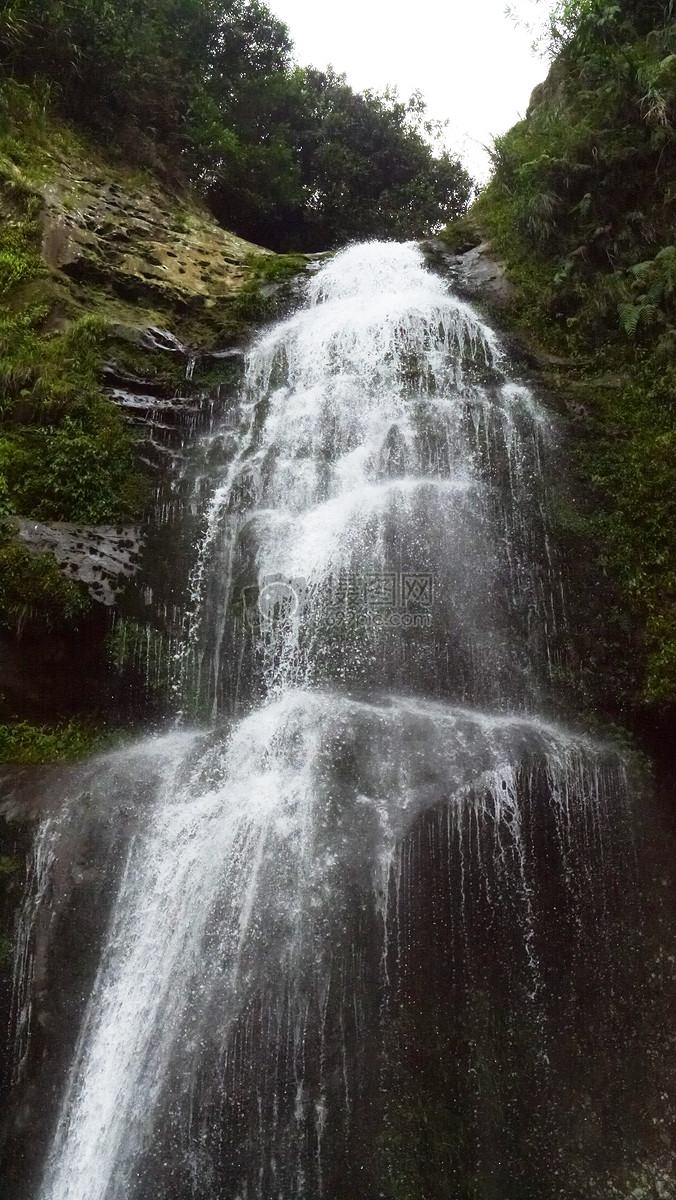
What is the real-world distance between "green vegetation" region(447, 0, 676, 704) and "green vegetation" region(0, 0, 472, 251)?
526cm

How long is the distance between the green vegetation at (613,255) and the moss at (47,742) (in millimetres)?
5212

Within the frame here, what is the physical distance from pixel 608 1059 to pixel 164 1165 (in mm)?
3246

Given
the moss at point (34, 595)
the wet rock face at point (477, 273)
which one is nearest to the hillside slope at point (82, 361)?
the moss at point (34, 595)

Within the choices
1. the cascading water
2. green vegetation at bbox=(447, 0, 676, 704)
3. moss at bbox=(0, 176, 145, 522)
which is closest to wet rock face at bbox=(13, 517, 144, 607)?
moss at bbox=(0, 176, 145, 522)

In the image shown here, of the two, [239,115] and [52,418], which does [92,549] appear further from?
[239,115]

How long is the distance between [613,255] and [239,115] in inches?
402

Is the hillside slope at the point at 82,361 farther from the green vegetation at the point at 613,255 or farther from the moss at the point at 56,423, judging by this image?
the green vegetation at the point at 613,255

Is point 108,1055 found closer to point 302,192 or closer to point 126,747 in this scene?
point 126,747

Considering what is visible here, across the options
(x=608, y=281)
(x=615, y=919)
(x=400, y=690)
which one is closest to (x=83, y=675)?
(x=400, y=690)

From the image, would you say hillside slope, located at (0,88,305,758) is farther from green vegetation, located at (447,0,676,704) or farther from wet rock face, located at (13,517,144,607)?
green vegetation, located at (447,0,676,704)

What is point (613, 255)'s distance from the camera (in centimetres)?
1078

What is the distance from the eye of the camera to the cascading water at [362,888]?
548 centimetres

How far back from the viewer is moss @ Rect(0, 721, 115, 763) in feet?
23.8

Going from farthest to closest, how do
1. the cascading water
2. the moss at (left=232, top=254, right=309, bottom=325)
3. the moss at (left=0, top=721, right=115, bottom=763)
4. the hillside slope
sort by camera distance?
the moss at (left=232, top=254, right=309, bottom=325)
the hillside slope
the moss at (left=0, top=721, right=115, bottom=763)
the cascading water
